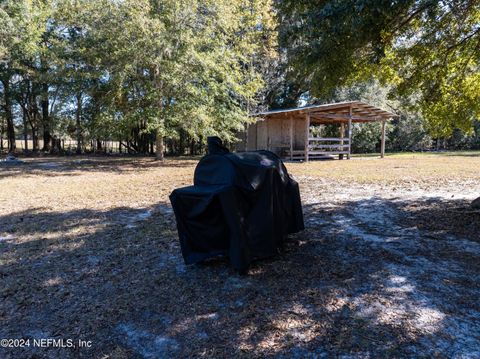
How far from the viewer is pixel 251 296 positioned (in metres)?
2.91

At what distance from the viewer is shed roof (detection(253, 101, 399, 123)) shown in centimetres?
1565

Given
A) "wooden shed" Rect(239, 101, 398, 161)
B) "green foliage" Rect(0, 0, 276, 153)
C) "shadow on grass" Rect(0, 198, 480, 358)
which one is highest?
"green foliage" Rect(0, 0, 276, 153)

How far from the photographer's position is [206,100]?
14031 millimetres

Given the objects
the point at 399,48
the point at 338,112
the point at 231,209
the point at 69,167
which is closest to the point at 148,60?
the point at 69,167

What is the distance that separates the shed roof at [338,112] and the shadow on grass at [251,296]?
38.6ft

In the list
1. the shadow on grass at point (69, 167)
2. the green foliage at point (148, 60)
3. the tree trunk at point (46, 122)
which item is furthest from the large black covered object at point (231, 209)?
the tree trunk at point (46, 122)

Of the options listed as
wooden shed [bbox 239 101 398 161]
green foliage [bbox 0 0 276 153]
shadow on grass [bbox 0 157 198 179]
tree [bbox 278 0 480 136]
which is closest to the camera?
tree [bbox 278 0 480 136]

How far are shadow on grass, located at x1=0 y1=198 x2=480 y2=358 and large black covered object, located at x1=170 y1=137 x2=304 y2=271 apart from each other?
0.26m

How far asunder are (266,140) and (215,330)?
1788cm

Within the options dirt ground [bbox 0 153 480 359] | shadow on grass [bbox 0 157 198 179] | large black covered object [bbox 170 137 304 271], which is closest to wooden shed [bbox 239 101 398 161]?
shadow on grass [bbox 0 157 198 179]

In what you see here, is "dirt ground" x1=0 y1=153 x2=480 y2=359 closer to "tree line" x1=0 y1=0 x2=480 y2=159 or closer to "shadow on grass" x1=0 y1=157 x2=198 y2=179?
"tree line" x1=0 y1=0 x2=480 y2=159

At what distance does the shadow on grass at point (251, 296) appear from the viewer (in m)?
2.27

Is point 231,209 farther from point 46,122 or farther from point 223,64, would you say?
point 46,122

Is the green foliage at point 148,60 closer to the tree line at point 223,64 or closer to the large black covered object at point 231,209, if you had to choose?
the tree line at point 223,64
